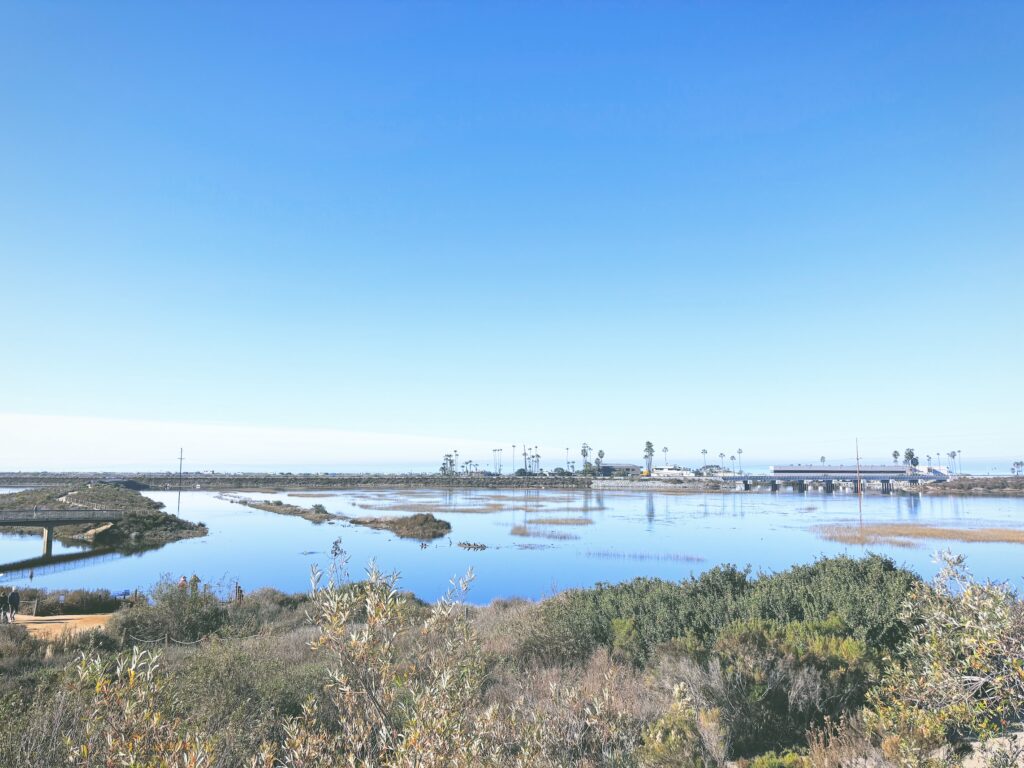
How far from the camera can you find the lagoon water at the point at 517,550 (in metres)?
33.4

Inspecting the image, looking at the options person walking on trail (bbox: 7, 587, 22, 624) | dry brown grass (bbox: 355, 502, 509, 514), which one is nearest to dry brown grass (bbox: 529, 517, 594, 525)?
dry brown grass (bbox: 355, 502, 509, 514)

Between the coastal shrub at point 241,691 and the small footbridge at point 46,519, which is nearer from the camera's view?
the coastal shrub at point 241,691

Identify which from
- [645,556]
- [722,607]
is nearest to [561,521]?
[645,556]

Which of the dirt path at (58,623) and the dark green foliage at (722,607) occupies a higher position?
the dark green foliage at (722,607)

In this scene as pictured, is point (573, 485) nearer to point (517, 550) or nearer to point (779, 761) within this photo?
point (517, 550)

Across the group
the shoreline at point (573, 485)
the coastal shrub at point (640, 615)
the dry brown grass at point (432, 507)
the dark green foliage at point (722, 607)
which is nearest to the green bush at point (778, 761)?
the dark green foliage at point (722, 607)

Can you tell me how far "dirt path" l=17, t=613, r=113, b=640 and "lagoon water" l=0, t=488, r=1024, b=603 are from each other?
7543 mm

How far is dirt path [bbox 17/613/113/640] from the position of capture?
16.8m

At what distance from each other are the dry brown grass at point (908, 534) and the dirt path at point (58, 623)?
48.5 meters

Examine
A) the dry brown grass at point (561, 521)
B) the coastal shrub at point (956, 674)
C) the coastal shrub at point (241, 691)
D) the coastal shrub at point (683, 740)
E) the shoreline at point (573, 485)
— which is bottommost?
the shoreline at point (573, 485)

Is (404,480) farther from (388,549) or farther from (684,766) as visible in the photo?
(684,766)

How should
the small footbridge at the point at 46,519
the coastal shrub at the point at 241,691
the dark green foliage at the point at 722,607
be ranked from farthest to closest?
the small footbridge at the point at 46,519
the dark green foliage at the point at 722,607
the coastal shrub at the point at 241,691

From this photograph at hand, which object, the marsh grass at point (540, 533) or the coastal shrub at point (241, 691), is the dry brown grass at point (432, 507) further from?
the coastal shrub at point (241, 691)

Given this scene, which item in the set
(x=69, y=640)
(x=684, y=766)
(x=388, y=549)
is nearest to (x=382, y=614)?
(x=684, y=766)
